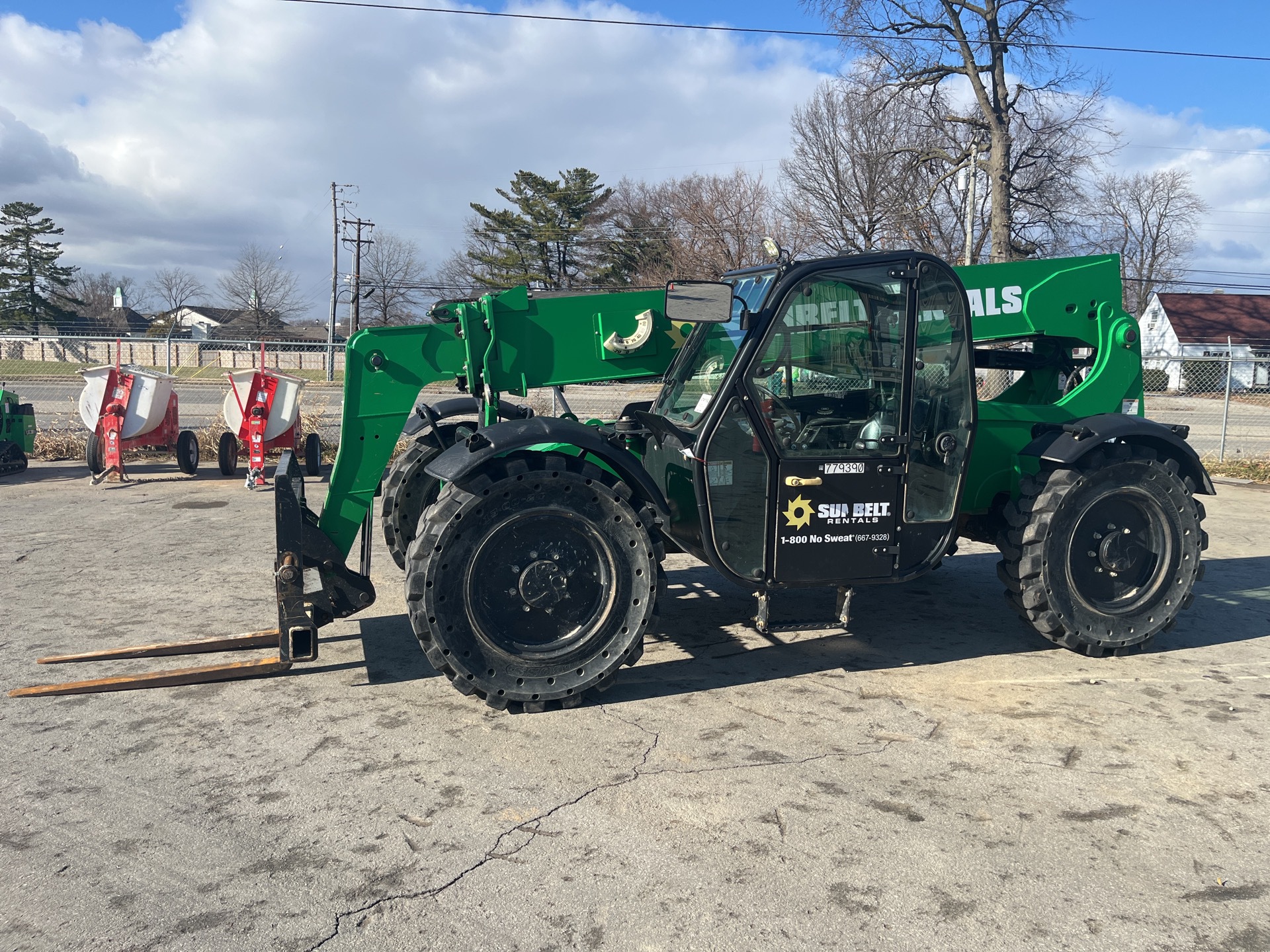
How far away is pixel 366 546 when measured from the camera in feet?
16.9

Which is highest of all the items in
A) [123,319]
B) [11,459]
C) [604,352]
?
[123,319]

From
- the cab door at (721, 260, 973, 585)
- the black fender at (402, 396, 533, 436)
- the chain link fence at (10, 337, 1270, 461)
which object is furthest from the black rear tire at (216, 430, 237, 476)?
the cab door at (721, 260, 973, 585)

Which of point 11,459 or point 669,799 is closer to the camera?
point 669,799

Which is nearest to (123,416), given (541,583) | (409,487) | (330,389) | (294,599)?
(330,389)

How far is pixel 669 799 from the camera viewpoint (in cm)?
364

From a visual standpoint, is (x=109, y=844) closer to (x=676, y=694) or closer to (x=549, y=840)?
(x=549, y=840)

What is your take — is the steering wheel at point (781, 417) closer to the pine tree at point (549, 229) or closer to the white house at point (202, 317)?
the pine tree at point (549, 229)

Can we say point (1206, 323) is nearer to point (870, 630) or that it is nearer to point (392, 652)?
point (870, 630)

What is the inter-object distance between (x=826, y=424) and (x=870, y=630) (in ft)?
5.64

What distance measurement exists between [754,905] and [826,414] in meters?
2.64

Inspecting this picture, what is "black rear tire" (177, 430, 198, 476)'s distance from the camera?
12.2m

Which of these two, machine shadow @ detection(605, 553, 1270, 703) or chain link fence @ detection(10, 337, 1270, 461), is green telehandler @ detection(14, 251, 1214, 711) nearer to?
machine shadow @ detection(605, 553, 1270, 703)

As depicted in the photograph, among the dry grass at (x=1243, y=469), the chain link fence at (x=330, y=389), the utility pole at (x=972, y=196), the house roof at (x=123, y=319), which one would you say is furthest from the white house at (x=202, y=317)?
the dry grass at (x=1243, y=469)

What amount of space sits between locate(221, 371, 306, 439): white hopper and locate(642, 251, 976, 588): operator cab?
853 centimetres
